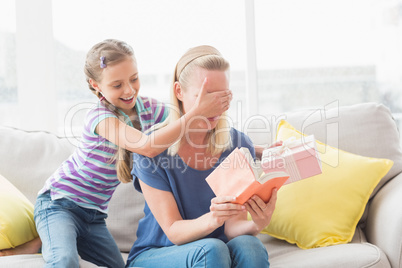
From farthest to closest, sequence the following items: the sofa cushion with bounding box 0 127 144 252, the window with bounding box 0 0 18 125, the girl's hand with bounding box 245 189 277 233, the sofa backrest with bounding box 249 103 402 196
Answer: the window with bounding box 0 0 18 125, the sofa backrest with bounding box 249 103 402 196, the sofa cushion with bounding box 0 127 144 252, the girl's hand with bounding box 245 189 277 233

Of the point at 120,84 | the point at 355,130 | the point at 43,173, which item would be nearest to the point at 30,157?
the point at 43,173

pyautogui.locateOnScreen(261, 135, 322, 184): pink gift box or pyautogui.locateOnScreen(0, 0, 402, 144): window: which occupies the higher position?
pyautogui.locateOnScreen(0, 0, 402, 144): window

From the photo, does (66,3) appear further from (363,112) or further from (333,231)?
(333,231)

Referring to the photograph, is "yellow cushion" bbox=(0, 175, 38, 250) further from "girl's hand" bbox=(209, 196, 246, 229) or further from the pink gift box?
the pink gift box

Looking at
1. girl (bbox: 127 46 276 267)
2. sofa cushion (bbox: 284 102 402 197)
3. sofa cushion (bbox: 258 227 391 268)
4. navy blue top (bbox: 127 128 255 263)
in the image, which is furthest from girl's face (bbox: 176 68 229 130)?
sofa cushion (bbox: 284 102 402 197)

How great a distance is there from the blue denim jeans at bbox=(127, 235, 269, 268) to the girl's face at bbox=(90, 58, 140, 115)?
25.0 inches

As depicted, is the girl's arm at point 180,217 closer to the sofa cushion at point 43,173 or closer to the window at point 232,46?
the sofa cushion at point 43,173

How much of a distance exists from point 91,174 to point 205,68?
2.11 feet

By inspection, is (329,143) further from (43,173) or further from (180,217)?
(43,173)

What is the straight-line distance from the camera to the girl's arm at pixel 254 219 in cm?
157

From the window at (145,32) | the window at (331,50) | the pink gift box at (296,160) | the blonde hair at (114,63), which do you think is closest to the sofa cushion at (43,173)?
the blonde hair at (114,63)

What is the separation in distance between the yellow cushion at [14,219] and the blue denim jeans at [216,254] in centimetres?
58

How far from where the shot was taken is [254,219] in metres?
1.60

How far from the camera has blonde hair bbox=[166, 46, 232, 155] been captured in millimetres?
1664
